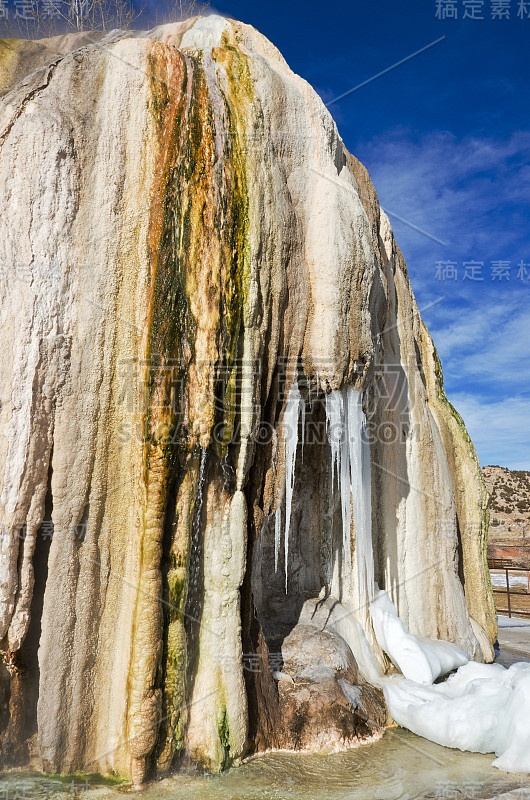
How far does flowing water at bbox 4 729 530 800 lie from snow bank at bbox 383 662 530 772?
0.11 m

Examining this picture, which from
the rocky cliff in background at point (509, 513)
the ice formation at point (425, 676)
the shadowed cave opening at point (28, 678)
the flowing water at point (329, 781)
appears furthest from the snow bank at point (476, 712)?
the rocky cliff in background at point (509, 513)

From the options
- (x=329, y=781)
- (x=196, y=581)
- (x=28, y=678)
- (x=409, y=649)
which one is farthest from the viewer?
(x=409, y=649)

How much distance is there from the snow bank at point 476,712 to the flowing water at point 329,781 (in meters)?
0.11

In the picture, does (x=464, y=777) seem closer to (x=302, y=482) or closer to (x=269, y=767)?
(x=269, y=767)

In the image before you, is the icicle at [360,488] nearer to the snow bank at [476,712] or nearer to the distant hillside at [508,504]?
the snow bank at [476,712]

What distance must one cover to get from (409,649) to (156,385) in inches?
139

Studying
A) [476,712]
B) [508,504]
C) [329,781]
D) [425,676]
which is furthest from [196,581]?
[508,504]

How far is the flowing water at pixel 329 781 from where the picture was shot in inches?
146

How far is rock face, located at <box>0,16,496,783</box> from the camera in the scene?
4098 millimetres

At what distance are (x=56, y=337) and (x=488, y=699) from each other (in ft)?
13.9

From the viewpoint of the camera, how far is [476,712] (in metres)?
4.56

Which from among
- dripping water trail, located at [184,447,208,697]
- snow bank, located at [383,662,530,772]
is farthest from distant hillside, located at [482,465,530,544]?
dripping water trail, located at [184,447,208,697]

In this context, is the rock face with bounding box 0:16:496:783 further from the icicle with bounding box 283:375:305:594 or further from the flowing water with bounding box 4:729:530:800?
the flowing water with bounding box 4:729:530:800

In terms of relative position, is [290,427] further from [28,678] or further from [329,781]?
[28,678]
